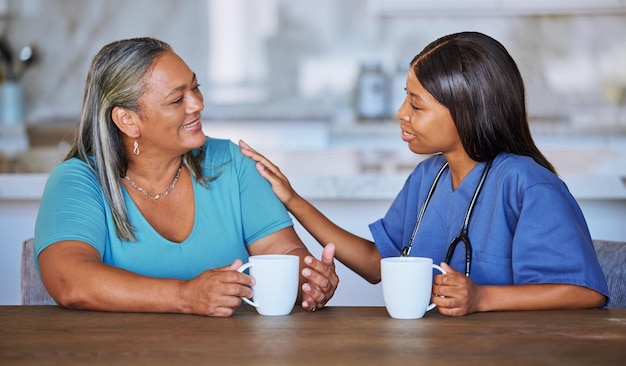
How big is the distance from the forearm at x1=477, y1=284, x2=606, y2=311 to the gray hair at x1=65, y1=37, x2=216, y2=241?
27.1 inches

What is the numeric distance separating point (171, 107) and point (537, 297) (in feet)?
2.61

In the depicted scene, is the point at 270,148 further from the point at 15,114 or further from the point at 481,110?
the point at 481,110

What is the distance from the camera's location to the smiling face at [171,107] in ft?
5.64

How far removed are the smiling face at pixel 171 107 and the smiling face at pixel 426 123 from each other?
0.41 meters

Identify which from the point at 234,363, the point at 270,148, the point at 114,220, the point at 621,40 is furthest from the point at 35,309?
the point at 621,40

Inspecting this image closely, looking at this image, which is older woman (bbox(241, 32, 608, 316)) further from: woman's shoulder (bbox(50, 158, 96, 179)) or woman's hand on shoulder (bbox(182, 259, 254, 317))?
woman's shoulder (bbox(50, 158, 96, 179))

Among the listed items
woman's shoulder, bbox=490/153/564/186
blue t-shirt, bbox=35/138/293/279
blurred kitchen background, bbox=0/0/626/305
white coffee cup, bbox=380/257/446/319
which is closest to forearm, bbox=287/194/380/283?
blue t-shirt, bbox=35/138/293/279

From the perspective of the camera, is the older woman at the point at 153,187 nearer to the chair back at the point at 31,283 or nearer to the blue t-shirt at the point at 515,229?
the chair back at the point at 31,283

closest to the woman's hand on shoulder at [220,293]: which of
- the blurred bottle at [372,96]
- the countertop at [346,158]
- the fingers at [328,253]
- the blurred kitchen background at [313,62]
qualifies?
the fingers at [328,253]

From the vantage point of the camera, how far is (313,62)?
15.9 feet

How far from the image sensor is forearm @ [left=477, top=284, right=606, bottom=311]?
135cm

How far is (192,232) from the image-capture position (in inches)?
68.2

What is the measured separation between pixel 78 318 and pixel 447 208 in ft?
2.33

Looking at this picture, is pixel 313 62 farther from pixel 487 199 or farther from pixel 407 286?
pixel 407 286
